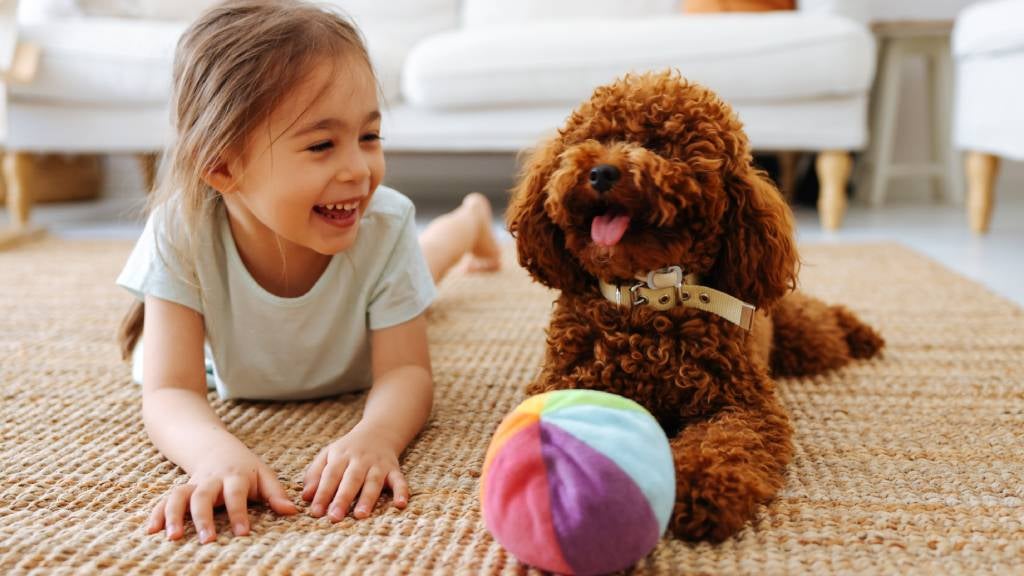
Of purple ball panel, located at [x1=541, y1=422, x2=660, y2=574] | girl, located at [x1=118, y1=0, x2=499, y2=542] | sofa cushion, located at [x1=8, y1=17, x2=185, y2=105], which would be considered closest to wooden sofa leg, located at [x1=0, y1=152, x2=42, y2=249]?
sofa cushion, located at [x1=8, y1=17, x2=185, y2=105]

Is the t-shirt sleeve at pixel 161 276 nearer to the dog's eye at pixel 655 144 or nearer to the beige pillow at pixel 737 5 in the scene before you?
the dog's eye at pixel 655 144

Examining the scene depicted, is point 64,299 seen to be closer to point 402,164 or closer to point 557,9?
point 557,9

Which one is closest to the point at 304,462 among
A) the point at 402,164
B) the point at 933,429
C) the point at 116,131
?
the point at 933,429

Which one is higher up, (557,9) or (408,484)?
(557,9)

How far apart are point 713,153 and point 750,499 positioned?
30 centimetres

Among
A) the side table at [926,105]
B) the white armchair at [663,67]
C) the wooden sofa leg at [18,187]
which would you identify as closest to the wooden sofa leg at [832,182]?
the white armchair at [663,67]

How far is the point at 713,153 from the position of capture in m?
0.83

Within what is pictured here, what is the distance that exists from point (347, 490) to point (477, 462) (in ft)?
0.50

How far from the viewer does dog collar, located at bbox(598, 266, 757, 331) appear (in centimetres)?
86

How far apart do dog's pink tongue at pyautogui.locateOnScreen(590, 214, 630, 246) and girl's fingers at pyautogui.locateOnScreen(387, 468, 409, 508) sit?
0.28 meters

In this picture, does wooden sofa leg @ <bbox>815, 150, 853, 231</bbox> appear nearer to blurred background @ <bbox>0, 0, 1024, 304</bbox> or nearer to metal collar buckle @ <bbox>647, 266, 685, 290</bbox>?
blurred background @ <bbox>0, 0, 1024, 304</bbox>

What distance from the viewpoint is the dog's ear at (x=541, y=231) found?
A: 89cm

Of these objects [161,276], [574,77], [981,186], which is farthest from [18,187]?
[981,186]

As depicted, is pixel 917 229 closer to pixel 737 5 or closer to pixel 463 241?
pixel 737 5
